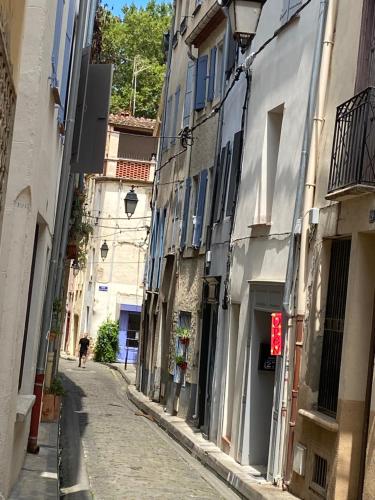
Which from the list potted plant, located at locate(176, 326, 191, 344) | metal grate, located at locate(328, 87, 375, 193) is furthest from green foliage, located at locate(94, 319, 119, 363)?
metal grate, located at locate(328, 87, 375, 193)

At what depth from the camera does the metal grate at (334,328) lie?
472 inches

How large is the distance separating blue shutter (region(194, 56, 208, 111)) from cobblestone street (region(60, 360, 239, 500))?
687 cm

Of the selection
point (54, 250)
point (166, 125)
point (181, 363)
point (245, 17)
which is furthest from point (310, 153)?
point (166, 125)

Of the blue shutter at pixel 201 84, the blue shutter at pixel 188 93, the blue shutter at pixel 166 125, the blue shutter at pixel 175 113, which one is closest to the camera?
the blue shutter at pixel 201 84

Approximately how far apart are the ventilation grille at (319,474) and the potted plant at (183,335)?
9.93 meters

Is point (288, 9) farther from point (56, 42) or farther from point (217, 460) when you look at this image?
point (217, 460)

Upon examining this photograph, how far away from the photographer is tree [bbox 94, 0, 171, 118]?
5806cm

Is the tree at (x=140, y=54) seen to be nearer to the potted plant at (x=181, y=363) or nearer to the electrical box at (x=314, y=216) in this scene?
the potted plant at (x=181, y=363)

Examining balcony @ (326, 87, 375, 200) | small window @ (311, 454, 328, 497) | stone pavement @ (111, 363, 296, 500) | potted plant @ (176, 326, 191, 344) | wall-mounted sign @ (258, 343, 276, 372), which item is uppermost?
balcony @ (326, 87, 375, 200)

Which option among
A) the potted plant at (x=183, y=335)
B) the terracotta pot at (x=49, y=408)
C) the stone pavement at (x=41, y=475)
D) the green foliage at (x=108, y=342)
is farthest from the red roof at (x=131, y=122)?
the stone pavement at (x=41, y=475)

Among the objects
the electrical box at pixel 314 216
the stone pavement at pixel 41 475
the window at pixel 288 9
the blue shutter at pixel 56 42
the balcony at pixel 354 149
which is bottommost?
the stone pavement at pixel 41 475

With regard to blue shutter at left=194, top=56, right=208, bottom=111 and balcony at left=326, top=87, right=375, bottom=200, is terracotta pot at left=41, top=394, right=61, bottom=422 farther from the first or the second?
blue shutter at left=194, top=56, right=208, bottom=111

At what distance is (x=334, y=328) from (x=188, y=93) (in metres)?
13.4

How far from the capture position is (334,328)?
479 inches
